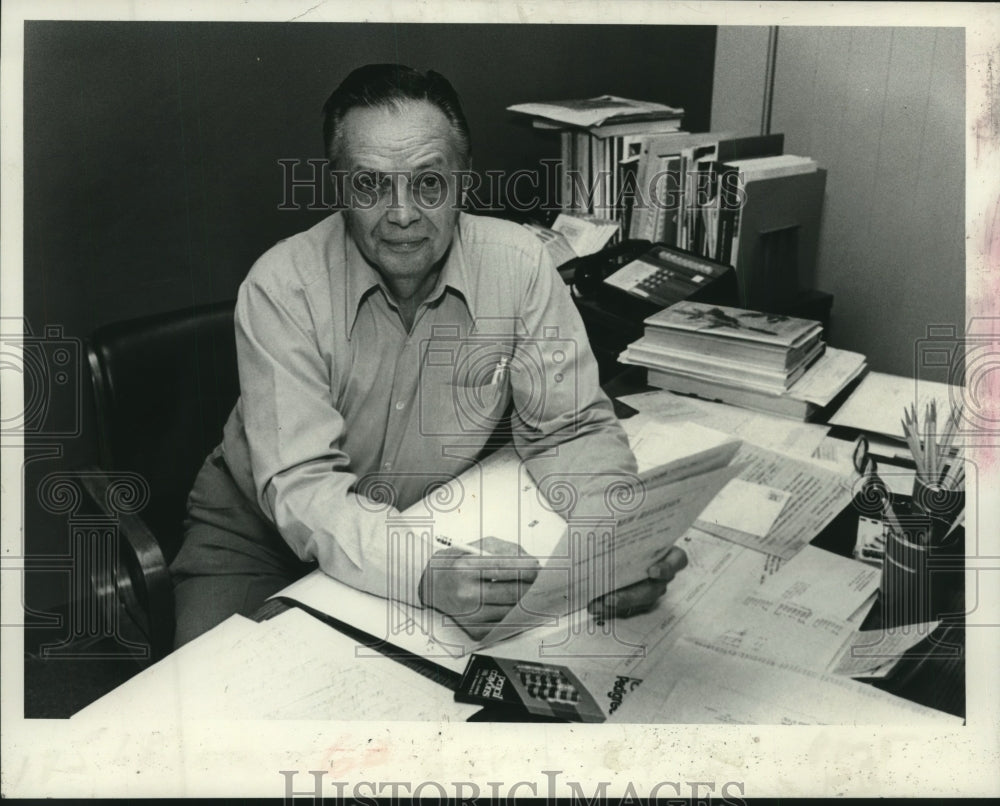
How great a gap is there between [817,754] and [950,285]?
2.29 ft

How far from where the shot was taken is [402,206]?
3.86ft

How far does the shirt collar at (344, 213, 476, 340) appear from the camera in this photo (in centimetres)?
124

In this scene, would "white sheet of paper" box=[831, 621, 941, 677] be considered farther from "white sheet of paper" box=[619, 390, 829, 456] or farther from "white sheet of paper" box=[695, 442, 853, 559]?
"white sheet of paper" box=[619, 390, 829, 456]

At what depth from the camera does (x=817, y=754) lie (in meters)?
Answer: 1.09

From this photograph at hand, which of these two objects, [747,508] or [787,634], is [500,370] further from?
[787,634]

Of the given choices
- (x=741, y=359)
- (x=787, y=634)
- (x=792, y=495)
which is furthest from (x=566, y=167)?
(x=787, y=634)

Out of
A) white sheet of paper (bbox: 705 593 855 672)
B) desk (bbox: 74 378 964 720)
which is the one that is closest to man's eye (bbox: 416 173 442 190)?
desk (bbox: 74 378 964 720)

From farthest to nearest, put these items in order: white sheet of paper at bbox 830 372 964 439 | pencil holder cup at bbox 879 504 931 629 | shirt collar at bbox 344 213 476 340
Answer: white sheet of paper at bbox 830 372 964 439
shirt collar at bbox 344 213 476 340
pencil holder cup at bbox 879 504 931 629

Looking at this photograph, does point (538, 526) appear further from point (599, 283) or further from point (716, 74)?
A: point (716, 74)

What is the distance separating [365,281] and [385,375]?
0.47 ft

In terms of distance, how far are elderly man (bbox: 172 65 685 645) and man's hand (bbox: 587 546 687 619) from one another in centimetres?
2

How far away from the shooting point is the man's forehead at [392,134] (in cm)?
114

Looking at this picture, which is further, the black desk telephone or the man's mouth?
the black desk telephone

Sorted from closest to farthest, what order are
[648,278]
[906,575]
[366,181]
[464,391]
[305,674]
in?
[305,674], [906,575], [366,181], [464,391], [648,278]
